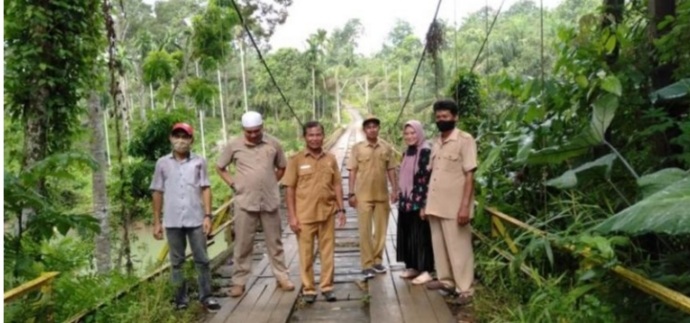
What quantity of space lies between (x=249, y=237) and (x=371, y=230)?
2.73ft

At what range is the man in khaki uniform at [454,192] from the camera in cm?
306

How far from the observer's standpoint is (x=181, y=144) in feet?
10.2

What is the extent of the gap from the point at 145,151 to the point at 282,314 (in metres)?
4.81

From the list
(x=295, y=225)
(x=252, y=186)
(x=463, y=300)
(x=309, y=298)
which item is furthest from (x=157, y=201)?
(x=463, y=300)

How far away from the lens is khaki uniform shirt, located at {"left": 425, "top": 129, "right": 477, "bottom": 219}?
3068mm

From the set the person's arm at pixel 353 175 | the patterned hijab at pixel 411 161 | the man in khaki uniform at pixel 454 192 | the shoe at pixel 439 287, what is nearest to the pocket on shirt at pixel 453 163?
the man in khaki uniform at pixel 454 192

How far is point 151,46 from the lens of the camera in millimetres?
24000

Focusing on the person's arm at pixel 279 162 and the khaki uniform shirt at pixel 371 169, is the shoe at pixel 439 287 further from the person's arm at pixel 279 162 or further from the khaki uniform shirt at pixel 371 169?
the person's arm at pixel 279 162

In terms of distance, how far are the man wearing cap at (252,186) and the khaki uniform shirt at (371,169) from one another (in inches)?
24.4

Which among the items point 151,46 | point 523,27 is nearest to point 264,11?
point 151,46

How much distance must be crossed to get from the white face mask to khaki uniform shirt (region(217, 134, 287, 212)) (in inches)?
11.1

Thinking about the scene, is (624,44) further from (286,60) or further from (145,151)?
(286,60)

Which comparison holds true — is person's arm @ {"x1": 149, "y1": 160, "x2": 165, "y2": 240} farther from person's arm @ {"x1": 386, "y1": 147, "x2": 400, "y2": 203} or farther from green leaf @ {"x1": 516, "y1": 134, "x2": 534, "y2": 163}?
green leaf @ {"x1": 516, "y1": 134, "x2": 534, "y2": 163}

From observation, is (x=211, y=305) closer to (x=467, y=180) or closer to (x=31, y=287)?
(x=31, y=287)
